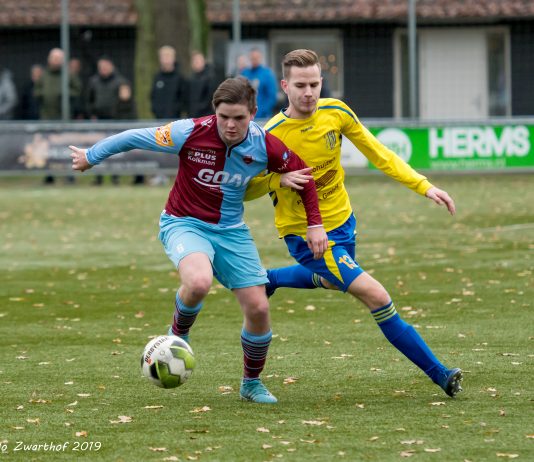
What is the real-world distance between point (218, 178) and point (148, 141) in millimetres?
422

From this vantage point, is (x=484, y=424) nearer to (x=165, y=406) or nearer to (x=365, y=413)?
(x=365, y=413)

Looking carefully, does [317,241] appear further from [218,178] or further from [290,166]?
[218,178]

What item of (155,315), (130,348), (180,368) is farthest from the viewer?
(155,315)

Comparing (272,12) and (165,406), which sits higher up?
(272,12)

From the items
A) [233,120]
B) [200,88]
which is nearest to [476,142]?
[200,88]

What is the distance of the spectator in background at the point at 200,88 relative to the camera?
22.6m

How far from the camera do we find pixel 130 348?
8.78m

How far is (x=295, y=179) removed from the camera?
22.6ft

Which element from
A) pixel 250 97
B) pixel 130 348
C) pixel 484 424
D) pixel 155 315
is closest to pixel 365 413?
pixel 484 424

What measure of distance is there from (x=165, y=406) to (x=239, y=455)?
1213mm

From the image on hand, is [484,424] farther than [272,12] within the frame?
No

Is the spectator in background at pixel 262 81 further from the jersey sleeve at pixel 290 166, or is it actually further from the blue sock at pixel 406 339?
the blue sock at pixel 406 339

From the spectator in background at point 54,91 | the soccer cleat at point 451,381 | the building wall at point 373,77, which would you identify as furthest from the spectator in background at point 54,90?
the soccer cleat at point 451,381

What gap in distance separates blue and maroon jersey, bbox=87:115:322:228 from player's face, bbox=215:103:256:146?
124 mm
